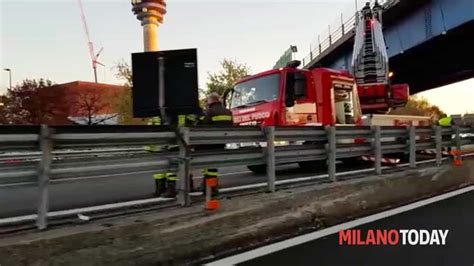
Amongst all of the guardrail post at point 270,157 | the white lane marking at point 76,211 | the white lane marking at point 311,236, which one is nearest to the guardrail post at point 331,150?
the white lane marking at point 311,236

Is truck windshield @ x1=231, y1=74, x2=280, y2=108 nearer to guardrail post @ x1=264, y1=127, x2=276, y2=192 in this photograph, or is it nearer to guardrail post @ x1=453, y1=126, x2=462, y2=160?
guardrail post @ x1=264, y1=127, x2=276, y2=192

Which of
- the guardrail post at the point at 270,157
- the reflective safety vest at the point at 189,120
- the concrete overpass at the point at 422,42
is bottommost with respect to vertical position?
the guardrail post at the point at 270,157

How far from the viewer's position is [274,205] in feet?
19.9

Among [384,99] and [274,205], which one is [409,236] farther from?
[384,99]

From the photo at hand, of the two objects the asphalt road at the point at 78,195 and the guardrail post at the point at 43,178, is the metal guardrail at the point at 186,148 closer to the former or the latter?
the guardrail post at the point at 43,178

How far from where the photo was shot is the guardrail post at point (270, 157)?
21.9ft

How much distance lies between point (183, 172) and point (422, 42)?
2089cm

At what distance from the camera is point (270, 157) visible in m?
6.73

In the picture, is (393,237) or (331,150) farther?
(331,150)

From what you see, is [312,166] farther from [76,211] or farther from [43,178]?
[43,178]

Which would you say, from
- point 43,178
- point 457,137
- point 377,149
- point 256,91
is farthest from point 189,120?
point 457,137

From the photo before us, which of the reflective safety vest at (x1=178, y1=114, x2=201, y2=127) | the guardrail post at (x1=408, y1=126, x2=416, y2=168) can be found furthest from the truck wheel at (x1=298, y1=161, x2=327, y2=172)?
the reflective safety vest at (x1=178, y1=114, x2=201, y2=127)

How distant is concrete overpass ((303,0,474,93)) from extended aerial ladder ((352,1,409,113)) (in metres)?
4.34

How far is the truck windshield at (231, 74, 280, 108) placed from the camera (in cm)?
1070
